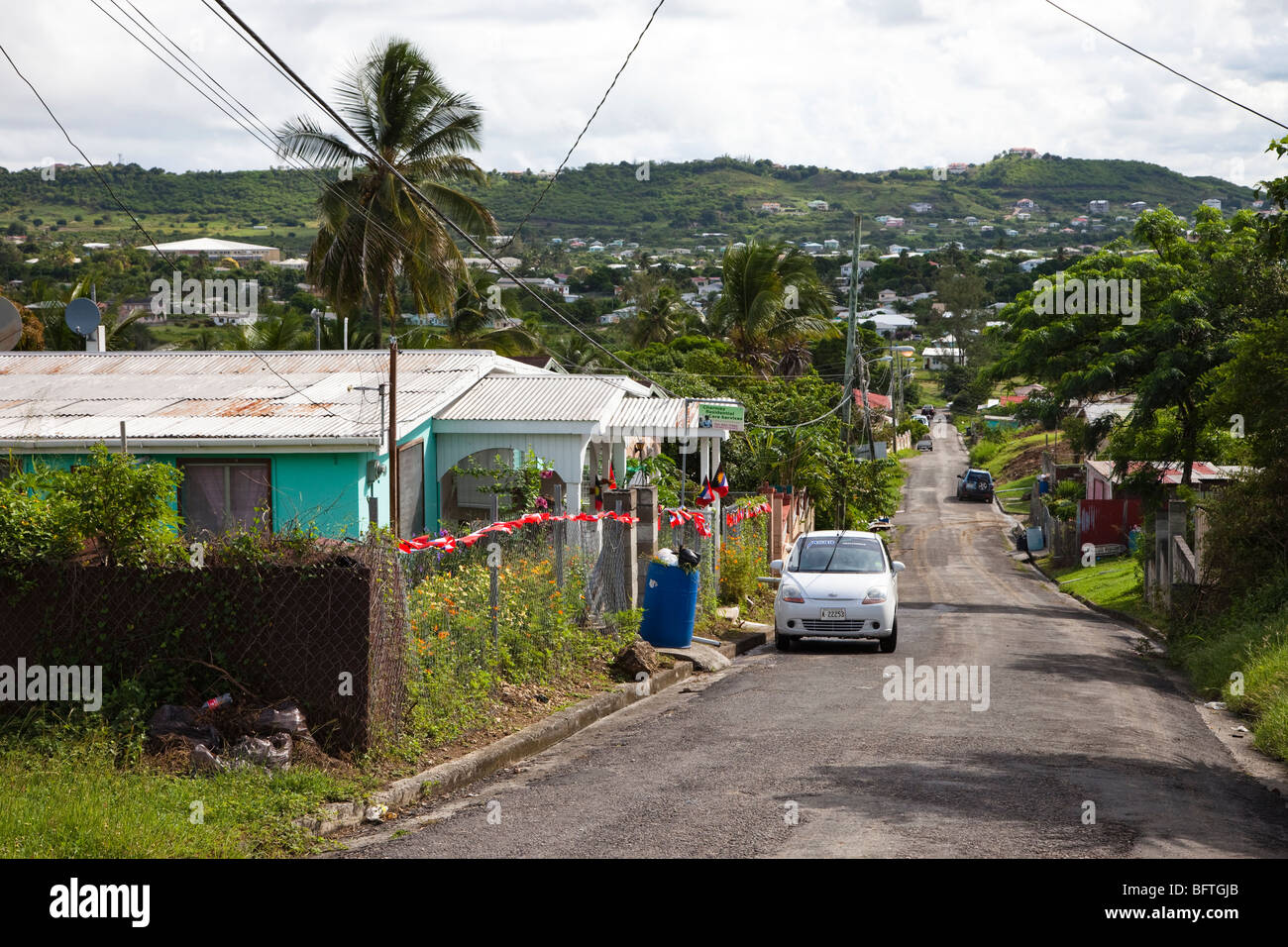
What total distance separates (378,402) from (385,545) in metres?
10.9

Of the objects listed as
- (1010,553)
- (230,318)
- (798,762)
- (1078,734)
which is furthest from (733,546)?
(230,318)

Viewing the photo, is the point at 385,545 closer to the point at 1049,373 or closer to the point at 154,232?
the point at 1049,373

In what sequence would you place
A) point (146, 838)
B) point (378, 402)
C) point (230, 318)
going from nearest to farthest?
point (146, 838)
point (378, 402)
point (230, 318)

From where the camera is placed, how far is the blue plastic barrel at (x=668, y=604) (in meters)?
14.0

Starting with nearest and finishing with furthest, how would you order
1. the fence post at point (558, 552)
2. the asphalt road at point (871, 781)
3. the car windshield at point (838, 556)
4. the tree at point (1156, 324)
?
the asphalt road at point (871, 781), the fence post at point (558, 552), the car windshield at point (838, 556), the tree at point (1156, 324)

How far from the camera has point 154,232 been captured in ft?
306

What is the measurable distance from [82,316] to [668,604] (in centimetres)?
1542

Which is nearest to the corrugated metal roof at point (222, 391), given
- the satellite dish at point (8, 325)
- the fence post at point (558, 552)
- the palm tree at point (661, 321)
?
the satellite dish at point (8, 325)

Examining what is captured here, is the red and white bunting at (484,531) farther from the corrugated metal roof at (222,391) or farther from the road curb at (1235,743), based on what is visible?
the road curb at (1235,743)

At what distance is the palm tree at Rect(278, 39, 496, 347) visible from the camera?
3097 centimetres

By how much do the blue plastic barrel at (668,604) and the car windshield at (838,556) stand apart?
2997mm

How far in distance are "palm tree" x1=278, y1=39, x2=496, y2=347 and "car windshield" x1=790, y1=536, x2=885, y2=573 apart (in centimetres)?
1684

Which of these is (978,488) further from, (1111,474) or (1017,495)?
(1111,474)

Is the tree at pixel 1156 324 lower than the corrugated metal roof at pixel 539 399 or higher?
higher
